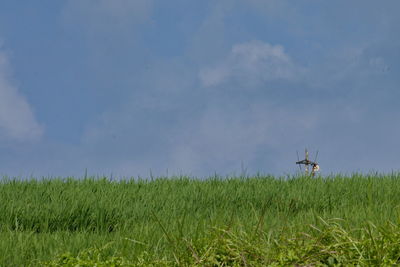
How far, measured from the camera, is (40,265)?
15.1 feet

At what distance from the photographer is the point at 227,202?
26.8ft

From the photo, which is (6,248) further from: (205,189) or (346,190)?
(346,190)

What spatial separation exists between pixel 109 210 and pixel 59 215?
2.17 feet

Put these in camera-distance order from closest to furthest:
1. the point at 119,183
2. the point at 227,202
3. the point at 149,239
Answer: the point at 149,239 < the point at 227,202 < the point at 119,183

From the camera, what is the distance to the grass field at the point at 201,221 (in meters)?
4.09

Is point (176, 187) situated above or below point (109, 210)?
above

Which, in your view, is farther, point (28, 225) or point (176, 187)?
point (176, 187)

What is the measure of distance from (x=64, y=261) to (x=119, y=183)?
571cm

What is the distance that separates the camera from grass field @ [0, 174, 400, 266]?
161 inches

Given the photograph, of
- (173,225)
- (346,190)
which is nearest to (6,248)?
(173,225)

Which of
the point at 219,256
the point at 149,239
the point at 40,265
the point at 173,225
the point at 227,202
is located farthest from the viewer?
the point at 227,202

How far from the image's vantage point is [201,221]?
15.3ft

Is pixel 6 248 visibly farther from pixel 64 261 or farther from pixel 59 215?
pixel 59 215

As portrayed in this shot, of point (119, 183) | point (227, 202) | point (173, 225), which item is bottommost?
point (173, 225)
